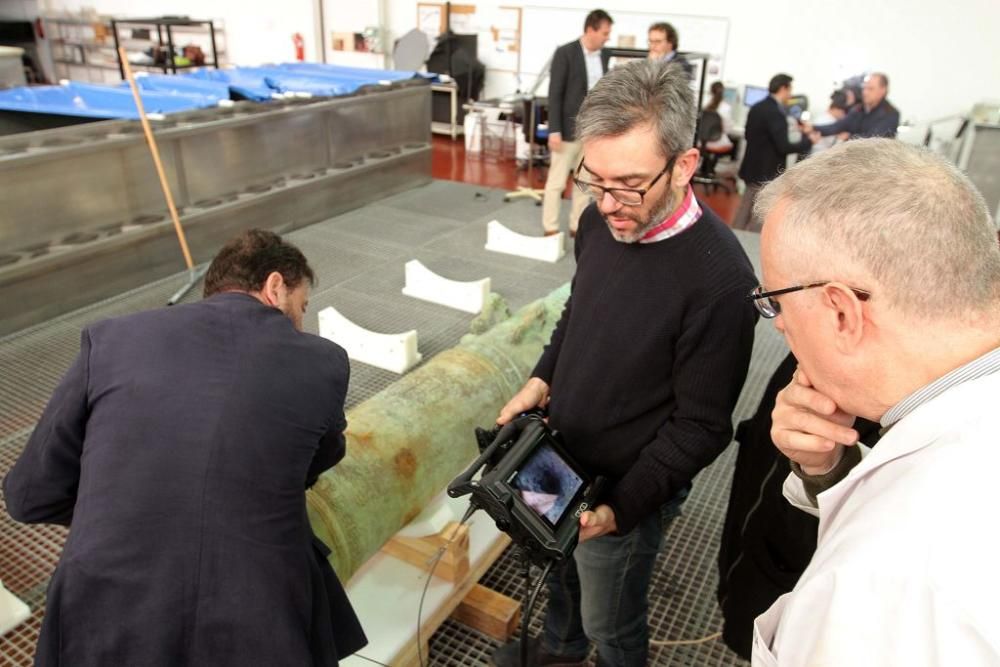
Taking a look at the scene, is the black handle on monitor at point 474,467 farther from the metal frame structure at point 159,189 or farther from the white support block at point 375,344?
the metal frame structure at point 159,189

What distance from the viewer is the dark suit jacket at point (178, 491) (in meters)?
1.33

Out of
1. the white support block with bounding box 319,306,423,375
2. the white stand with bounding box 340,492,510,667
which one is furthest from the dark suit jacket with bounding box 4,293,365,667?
the white support block with bounding box 319,306,423,375

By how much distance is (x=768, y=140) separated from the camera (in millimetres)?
5980

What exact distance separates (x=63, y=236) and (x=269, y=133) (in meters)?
1.84

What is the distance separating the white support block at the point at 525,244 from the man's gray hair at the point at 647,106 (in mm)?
3873

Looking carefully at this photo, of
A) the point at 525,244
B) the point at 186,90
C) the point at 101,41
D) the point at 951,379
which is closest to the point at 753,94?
the point at 525,244

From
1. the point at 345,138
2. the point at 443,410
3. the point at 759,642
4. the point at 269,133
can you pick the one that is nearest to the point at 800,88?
the point at 345,138

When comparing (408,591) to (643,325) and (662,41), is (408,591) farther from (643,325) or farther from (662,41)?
(662,41)

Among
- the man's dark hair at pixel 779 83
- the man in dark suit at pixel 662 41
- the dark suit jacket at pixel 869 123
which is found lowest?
the dark suit jacket at pixel 869 123

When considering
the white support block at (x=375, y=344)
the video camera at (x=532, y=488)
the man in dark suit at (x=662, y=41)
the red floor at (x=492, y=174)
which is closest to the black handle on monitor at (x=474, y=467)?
the video camera at (x=532, y=488)

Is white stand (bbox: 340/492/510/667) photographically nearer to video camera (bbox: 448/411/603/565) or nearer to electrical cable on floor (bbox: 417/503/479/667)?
electrical cable on floor (bbox: 417/503/479/667)

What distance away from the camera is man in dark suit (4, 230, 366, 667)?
4.35ft

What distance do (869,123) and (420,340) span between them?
16.6 ft

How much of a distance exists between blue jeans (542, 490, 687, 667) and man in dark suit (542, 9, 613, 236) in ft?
12.4
